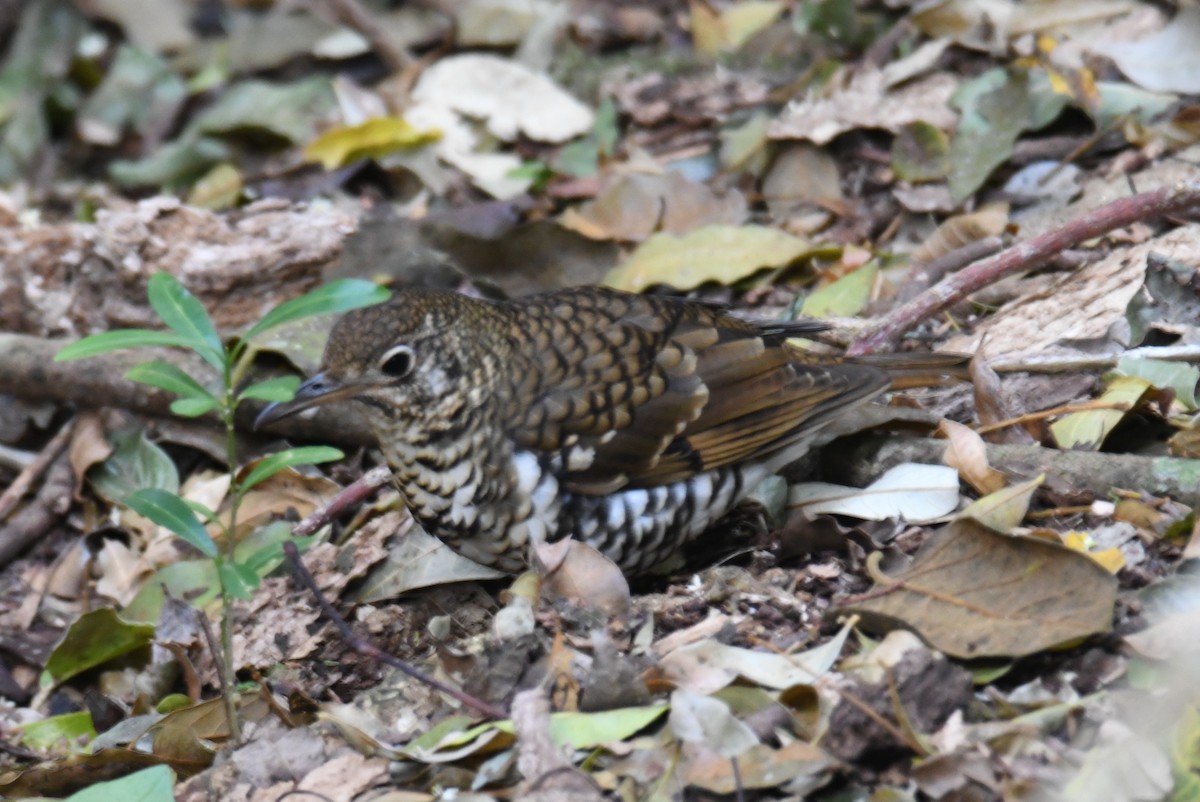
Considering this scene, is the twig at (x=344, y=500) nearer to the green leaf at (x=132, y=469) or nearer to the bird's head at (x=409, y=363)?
the bird's head at (x=409, y=363)

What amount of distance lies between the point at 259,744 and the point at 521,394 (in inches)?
48.7

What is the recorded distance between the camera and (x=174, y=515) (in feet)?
12.5

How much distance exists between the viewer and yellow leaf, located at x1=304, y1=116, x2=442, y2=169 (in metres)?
7.14

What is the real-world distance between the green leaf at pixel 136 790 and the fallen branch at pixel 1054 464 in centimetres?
220

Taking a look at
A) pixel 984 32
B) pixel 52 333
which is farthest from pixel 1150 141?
pixel 52 333

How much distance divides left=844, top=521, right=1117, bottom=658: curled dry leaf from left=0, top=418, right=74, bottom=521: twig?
3.53 m

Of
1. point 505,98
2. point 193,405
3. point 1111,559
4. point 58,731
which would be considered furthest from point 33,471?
point 1111,559

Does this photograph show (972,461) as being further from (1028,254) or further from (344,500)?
(344,500)

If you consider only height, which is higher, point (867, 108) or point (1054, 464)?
point (867, 108)

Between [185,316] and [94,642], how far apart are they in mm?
1670

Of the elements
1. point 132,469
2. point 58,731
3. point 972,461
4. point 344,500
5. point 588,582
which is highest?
point 972,461

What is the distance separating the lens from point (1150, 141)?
5.73m

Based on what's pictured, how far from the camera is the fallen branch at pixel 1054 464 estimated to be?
4.02 meters

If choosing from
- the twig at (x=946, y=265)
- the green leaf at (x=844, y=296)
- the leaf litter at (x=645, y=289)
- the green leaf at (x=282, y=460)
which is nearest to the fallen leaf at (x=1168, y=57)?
the leaf litter at (x=645, y=289)
